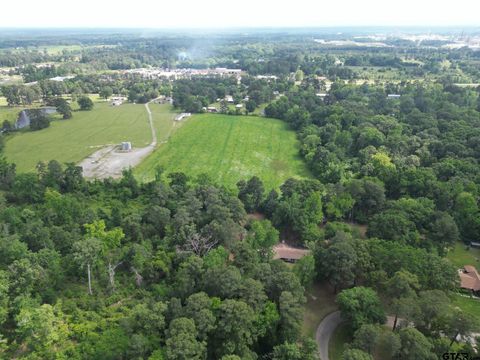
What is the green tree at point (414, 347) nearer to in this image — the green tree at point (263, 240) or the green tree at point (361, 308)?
the green tree at point (361, 308)

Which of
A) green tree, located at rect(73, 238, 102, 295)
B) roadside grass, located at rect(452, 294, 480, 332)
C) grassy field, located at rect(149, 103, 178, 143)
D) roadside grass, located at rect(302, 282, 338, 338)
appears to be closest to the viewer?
roadside grass, located at rect(302, 282, 338, 338)

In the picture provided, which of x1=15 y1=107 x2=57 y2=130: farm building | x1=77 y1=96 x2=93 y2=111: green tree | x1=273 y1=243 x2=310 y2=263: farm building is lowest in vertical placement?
x1=273 y1=243 x2=310 y2=263: farm building

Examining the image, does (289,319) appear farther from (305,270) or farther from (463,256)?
(463,256)

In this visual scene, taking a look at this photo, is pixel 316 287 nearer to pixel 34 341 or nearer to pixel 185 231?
pixel 185 231

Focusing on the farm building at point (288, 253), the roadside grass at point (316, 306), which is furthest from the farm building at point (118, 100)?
the roadside grass at point (316, 306)

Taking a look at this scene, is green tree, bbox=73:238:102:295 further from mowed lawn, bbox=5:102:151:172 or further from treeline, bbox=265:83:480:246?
mowed lawn, bbox=5:102:151:172

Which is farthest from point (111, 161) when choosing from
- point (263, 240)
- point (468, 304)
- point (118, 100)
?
point (468, 304)

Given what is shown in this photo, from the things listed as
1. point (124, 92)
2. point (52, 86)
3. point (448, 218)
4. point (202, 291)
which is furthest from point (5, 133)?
point (448, 218)

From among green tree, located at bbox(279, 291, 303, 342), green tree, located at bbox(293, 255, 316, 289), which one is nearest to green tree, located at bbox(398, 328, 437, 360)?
green tree, located at bbox(279, 291, 303, 342)
